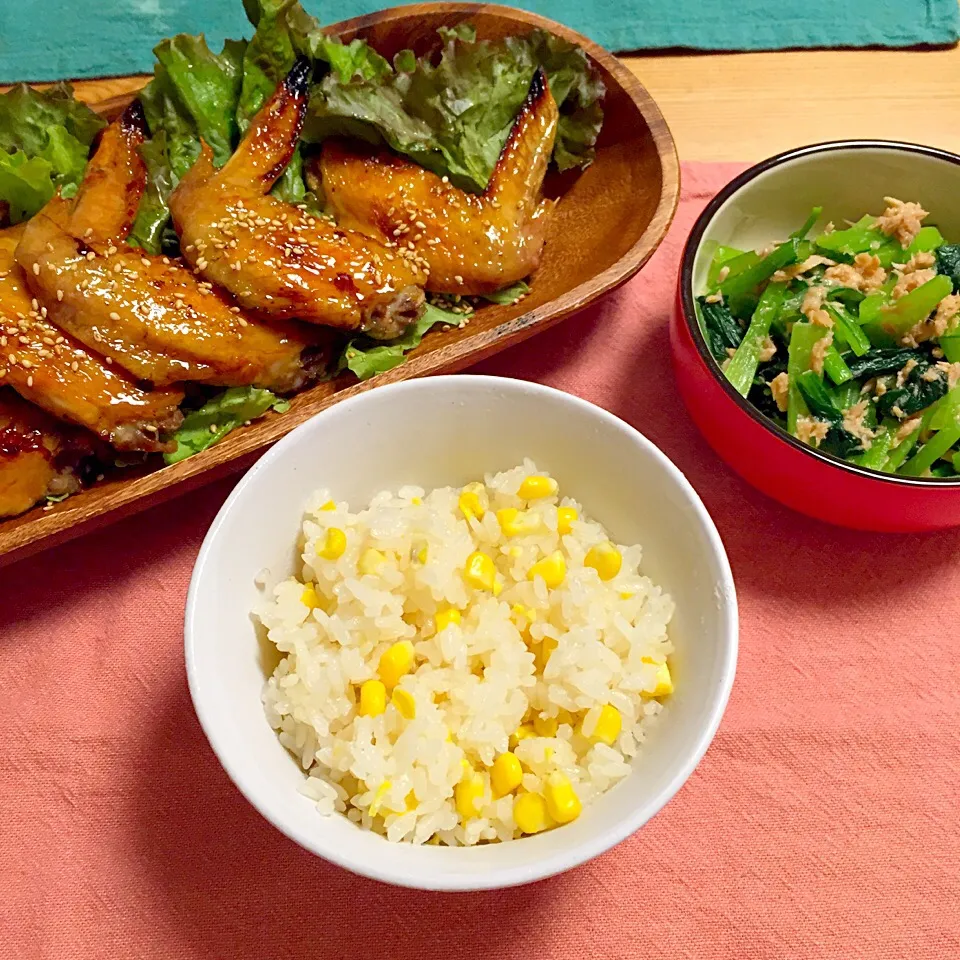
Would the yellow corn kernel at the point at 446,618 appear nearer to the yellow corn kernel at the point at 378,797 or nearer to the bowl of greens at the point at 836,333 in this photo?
the yellow corn kernel at the point at 378,797

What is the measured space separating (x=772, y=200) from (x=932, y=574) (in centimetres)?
94

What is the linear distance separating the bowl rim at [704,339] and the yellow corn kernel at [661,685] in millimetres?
536

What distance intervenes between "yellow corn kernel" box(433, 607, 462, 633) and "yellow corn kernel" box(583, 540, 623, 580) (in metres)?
0.25

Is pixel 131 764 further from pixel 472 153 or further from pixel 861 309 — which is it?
pixel 861 309

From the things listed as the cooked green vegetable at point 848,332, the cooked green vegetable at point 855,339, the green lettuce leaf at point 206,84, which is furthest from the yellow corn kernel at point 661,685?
the green lettuce leaf at point 206,84

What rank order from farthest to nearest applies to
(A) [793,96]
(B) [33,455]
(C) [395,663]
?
(A) [793,96] < (B) [33,455] < (C) [395,663]

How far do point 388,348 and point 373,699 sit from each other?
0.89 metres

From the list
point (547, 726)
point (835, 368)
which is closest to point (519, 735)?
point (547, 726)

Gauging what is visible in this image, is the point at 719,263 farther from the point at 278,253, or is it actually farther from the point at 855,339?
the point at 278,253

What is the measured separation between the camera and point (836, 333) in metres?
1.88

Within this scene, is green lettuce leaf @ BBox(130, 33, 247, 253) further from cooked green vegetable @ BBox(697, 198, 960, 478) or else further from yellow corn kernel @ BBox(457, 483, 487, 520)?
cooked green vegetable @ BBox(697, 198, 960, 478)

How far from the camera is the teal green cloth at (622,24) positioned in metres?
2.52

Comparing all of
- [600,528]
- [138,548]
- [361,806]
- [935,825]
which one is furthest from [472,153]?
[935,825]

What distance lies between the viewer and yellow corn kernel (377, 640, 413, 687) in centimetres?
137
